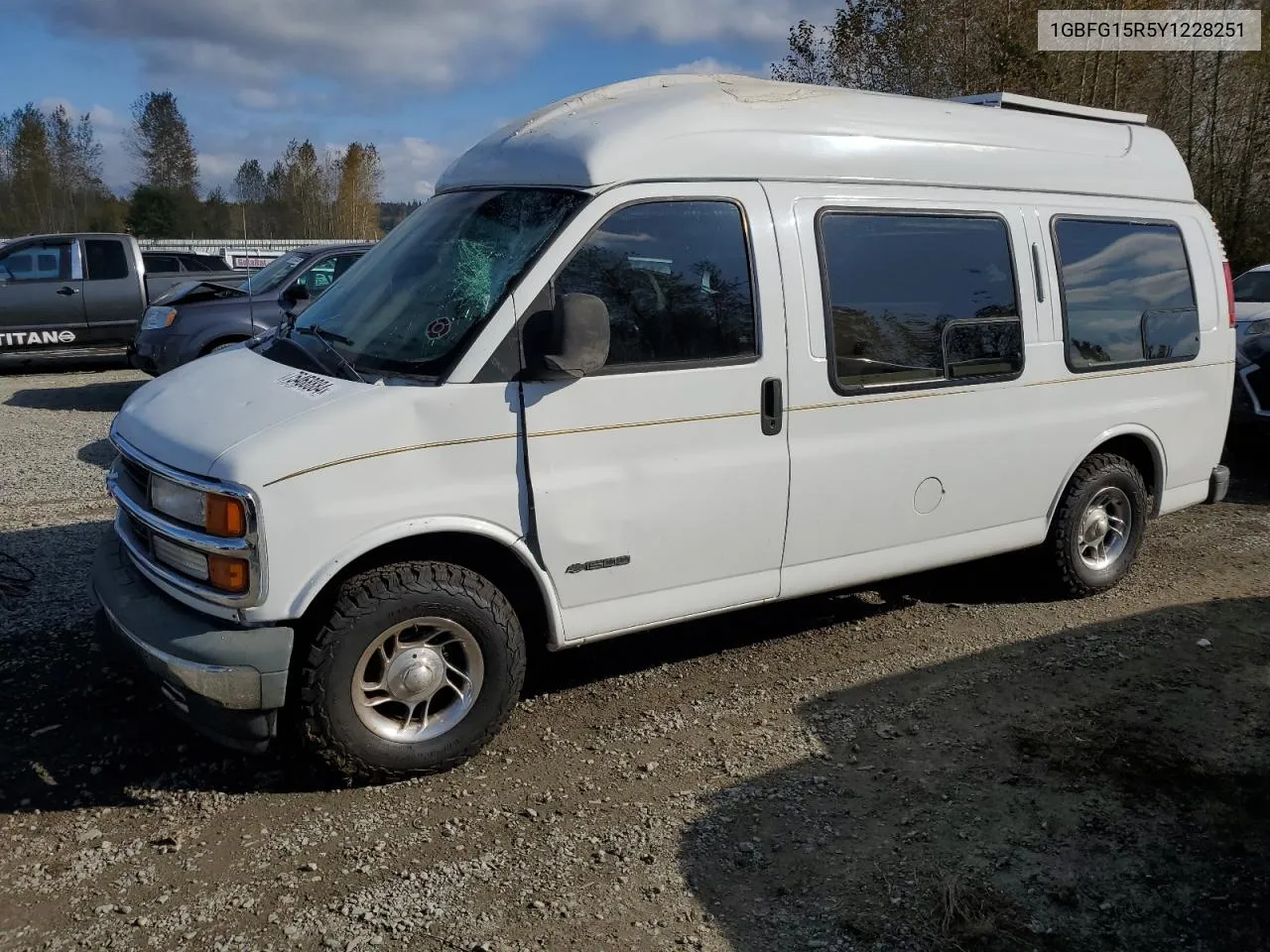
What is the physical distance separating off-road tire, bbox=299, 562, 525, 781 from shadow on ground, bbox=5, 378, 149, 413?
8825 mm

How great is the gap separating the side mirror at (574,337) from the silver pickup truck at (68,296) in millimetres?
11340

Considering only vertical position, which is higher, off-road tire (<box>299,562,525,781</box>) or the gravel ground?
off-road tire (<box>299,562,525,781</box>)

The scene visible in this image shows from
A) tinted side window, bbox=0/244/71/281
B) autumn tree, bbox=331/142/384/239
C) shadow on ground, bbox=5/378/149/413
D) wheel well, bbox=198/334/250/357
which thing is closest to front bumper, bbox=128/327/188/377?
wheel well, bbox=198/334/250/357

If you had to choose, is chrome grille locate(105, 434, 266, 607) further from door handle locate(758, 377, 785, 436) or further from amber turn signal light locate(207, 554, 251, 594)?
door handle locate(758, 377, 785, 436)

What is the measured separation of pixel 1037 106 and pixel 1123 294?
1.11 m

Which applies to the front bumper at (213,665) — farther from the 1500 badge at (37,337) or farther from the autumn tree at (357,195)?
the autumn tree at (357,195)

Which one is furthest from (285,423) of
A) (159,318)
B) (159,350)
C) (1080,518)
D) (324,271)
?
(159,318)

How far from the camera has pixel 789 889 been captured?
3211 mm

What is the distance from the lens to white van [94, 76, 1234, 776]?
3.47m

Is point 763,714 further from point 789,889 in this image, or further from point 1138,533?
point 1138,533

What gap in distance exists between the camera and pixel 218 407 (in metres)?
3.68

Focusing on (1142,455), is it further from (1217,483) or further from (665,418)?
(665,418)

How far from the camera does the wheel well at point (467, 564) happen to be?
359cm

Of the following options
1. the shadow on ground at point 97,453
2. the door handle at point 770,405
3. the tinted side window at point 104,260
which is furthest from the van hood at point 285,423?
the tinted side window at point 104,260
